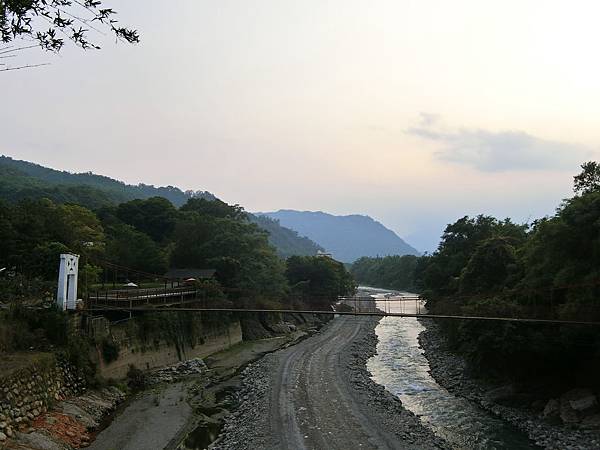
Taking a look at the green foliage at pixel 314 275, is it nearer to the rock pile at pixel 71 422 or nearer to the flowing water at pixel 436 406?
the flowing water at pixel 436 406

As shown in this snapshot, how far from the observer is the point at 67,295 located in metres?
21.0

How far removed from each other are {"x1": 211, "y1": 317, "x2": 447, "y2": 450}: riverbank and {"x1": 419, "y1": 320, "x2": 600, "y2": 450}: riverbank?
3.41 metres

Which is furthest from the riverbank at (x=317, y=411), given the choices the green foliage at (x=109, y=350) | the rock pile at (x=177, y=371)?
the green foliage at (x=109, y=350)

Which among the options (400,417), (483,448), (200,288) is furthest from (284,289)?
(483,448)

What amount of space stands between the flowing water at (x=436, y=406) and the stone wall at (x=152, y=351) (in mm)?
10064

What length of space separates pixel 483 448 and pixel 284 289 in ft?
105

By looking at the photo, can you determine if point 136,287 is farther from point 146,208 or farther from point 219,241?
point 146,208

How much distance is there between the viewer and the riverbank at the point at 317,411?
15664 mm

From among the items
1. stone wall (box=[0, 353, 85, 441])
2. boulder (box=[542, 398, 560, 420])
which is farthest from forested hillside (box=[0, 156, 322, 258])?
boulder (box=[542, 398, 560, 420])

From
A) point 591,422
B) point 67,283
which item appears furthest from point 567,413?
point 67,283

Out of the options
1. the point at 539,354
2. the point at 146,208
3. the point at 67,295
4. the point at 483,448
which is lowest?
the point at 483,448

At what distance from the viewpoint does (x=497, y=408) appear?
1944 centimetres

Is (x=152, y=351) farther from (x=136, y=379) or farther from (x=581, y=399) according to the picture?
(x=581, y=399)

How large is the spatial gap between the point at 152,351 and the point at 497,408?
16349mm
